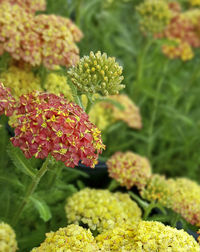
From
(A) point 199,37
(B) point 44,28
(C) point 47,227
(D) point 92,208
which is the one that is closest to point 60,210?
(C) point 47,227

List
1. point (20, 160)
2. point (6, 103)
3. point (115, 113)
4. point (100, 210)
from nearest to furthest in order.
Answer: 1. point (6, 103)
2. point (20, 160)
3. point (100, 210)
4. point (115, 113)

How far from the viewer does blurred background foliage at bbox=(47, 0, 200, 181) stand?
3.24 m

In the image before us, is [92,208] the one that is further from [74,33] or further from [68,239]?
[74,33]

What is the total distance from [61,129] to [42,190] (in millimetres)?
741

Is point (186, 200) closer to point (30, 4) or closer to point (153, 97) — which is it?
point (153, 97)

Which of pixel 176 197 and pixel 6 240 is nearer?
pixel 6 240

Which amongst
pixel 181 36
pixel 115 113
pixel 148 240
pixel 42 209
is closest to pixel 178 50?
pixel 181 36

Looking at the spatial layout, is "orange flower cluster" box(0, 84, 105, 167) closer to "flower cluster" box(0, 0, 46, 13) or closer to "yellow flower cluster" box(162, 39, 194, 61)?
"flower cluster" box(0, 0, 46, 13)

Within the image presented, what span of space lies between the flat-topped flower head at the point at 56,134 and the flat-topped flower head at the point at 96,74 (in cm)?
19

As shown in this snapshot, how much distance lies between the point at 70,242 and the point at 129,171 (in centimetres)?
85

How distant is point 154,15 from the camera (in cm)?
307

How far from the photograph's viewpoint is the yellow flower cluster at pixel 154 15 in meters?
3.04

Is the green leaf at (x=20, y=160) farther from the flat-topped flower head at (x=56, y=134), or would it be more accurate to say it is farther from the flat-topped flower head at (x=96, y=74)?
the flat-topped flower head at (x=96, y=74)

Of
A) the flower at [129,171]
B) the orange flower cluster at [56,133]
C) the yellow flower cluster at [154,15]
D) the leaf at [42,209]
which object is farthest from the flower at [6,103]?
the yellow flower cluster at [154,15]
